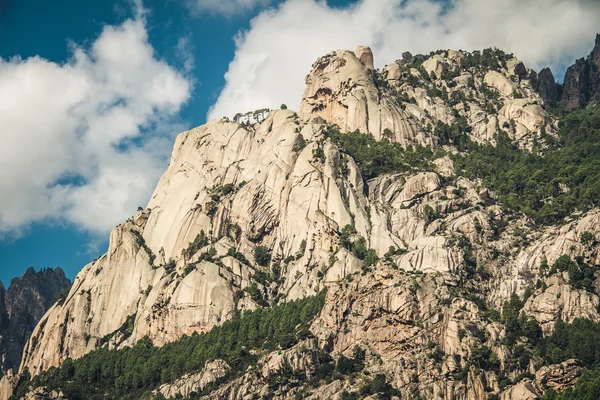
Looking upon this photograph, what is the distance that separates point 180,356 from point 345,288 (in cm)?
3192

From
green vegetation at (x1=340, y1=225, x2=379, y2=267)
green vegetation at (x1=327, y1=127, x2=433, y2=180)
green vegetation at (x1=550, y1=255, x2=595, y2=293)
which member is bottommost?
green vegetation at (x1=550, y1=255, x2=595, y2=293)

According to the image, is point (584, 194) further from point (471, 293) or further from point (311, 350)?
point (311, 350)

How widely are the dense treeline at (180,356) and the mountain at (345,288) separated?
1.19 feet

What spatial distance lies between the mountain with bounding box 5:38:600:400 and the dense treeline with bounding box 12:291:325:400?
1.19ft

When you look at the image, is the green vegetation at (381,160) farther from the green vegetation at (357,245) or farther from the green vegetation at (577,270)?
the green vegetation at (577,270)

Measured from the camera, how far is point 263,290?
17225 cm

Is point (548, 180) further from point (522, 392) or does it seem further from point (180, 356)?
point (180, 356)

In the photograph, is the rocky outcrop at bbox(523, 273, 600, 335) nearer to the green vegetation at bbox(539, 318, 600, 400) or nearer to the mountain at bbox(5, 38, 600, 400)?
the mountain at bbox(5, 38, 600, 400)

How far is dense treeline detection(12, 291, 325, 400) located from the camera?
153m

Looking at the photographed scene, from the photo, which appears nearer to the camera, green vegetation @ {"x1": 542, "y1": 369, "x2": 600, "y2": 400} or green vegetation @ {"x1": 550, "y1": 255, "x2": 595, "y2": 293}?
green vegetation @ {"x1": 542, "y1": 369, "x2": 600, "y2": 400}

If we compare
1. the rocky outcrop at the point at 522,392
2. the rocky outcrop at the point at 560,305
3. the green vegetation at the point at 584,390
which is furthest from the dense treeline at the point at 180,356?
the green vegetation at the point at 584,390

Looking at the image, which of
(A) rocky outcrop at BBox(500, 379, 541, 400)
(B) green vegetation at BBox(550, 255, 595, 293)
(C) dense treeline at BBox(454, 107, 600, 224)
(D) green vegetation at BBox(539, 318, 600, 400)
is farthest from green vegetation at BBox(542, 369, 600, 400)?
(C) dense treeline at BBox(454, 107, 600, 224)

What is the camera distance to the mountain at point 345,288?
138m

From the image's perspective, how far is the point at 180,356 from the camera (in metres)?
159
